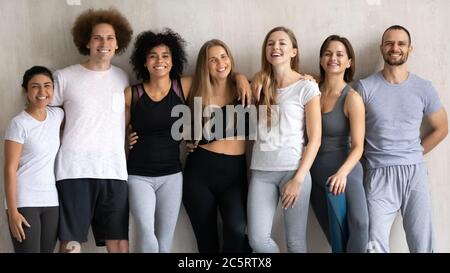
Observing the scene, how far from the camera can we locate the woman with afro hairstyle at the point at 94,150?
2.99 meters

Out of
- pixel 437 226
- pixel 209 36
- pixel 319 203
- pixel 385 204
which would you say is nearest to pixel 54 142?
pixel 209 36

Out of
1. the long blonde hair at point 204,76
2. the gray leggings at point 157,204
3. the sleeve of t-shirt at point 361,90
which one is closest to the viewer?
the gray leggings at point 157,204

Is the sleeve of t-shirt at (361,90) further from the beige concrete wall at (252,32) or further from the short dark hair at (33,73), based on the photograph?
the short dark hair at (33,73)

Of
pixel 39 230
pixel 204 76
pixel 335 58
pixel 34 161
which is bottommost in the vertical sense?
pixel 39 230

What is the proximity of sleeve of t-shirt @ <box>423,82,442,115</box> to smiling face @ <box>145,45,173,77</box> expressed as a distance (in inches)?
60.2

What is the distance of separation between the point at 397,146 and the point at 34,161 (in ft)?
6.71

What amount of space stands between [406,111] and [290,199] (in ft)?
2.94

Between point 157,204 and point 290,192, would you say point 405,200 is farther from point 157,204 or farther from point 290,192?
point 157,204

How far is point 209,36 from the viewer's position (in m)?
3.35

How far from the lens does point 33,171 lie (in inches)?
115

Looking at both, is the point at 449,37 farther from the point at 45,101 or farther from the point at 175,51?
the point at 45,101

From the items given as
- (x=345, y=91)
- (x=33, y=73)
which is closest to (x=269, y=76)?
(x=345, y=91)

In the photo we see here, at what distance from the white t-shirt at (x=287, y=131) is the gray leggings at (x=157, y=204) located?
19.1 inches

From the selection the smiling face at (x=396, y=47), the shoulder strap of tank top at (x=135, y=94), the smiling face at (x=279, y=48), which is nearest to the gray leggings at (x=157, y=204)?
the shoulder strap of tank top at (x=135, y=94)
